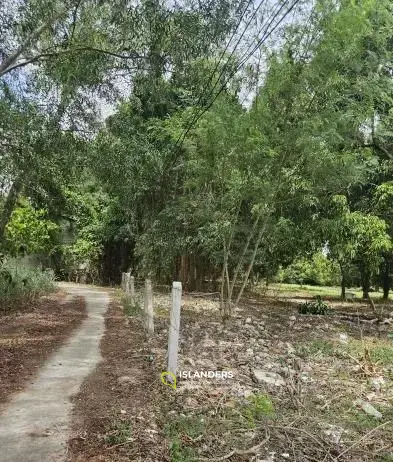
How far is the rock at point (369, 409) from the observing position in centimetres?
509

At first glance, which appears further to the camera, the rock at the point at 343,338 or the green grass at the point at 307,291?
the green grass at the point at 307,291

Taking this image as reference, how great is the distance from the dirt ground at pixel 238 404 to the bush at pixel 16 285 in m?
4.44

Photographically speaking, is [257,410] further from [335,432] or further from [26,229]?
[26,229]

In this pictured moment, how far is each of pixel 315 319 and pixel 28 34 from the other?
970cm

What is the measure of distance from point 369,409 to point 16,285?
1064 centimetres

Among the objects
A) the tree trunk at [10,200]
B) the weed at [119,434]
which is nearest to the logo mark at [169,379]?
the weed at [119,434]

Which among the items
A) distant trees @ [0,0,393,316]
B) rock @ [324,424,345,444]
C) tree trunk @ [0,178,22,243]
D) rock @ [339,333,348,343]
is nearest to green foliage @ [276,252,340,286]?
distant trees @ [0,0,393,316]

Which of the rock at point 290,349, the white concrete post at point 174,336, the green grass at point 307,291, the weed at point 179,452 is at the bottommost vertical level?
the weed at point 179,452

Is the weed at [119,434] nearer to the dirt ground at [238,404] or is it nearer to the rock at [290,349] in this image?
the dirt ground at [238,404]

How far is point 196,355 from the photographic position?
711 centimetres

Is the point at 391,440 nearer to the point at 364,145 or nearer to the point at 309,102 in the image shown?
the point at 309,102

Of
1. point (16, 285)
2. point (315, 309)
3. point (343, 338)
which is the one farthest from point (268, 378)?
point (16, 285)

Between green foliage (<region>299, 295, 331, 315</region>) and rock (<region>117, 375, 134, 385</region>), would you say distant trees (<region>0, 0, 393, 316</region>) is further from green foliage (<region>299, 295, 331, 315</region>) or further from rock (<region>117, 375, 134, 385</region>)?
rock (<region>117, 375, 134, 385</region>)

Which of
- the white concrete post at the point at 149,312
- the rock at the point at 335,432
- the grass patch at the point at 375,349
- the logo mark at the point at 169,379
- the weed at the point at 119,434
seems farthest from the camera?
the white concrete post at the point at 149,312
